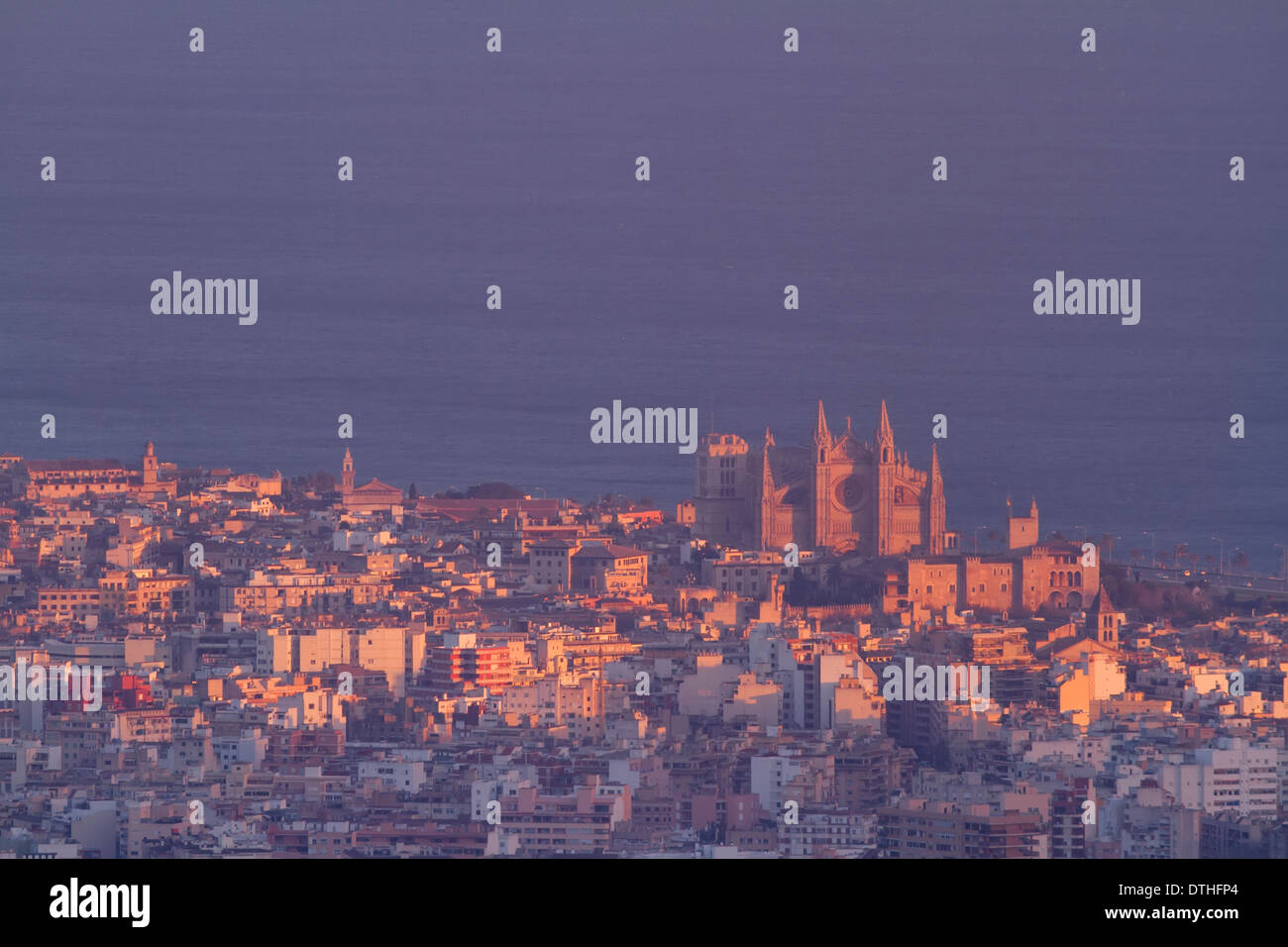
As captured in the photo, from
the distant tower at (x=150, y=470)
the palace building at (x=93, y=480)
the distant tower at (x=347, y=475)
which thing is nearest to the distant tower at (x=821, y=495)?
the distant tower at (x=347, y=475)

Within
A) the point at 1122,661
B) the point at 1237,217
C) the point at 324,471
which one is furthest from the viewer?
the point at 1237,217

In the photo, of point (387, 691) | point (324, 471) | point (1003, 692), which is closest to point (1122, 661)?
point (1003, 692)

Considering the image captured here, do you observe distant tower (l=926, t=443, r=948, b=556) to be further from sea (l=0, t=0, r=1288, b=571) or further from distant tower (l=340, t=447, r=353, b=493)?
distant tower (l=340, t=447, r=353, b=493)

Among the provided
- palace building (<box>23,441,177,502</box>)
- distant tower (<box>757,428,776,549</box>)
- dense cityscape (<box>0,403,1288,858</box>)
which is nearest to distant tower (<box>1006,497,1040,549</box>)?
dense cityscape (<box>0,403,1288,858</box>)

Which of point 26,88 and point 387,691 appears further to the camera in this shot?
point 26,88

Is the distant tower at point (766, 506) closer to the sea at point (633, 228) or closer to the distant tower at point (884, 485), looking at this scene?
the distant tower at point (884, 485)

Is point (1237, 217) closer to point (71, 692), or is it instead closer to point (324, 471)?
point (324, 471)

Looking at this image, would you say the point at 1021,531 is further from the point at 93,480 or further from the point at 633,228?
the point at 633,228
